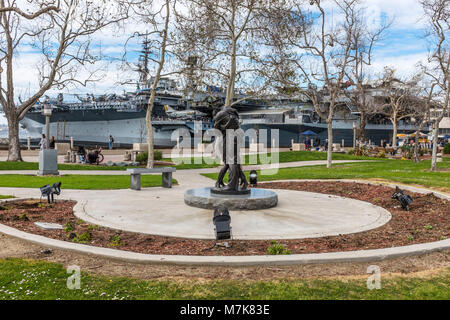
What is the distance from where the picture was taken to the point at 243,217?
26.6 feet

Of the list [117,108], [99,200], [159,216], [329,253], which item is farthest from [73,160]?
[117,108]

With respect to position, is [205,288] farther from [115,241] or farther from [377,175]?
[377,175]

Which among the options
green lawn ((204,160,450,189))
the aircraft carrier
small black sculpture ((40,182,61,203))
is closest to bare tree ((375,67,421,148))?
the aircraft carrier

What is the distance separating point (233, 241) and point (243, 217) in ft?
5.69

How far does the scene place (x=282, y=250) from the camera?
227 inches

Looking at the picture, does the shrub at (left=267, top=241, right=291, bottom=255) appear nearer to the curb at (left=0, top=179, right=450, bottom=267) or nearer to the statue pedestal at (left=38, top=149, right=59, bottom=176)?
the curb at (left=0, top=179, right=450, bottom=267)

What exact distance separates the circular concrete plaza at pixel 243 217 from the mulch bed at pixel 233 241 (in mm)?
259

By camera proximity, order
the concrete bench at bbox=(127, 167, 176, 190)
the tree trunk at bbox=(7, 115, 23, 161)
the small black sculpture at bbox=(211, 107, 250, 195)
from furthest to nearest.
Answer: the tree trunk at bbox=(7, 115, 23, 161) → the concrete bench at bbox=(127, 167, 176, 190) → the small black sculpture at bbox=(211, 107, 250, 195)

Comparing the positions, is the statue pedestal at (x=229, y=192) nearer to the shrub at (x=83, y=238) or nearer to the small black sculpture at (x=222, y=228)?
the small black sculpture at (x=222, y=228)

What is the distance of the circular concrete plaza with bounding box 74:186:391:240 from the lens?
23.0ft

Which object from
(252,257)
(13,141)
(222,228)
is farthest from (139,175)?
(13,141)

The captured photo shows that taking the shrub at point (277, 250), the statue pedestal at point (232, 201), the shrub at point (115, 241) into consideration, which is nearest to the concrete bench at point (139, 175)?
the statue pedestal at point (232, 201)

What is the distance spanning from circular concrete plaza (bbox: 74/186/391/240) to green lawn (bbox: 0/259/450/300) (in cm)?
210
